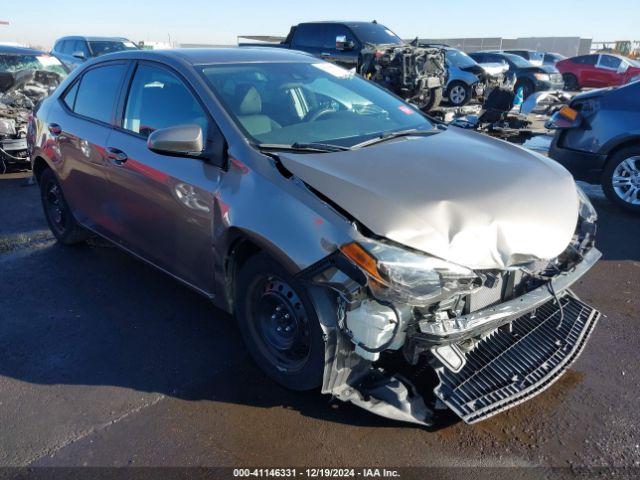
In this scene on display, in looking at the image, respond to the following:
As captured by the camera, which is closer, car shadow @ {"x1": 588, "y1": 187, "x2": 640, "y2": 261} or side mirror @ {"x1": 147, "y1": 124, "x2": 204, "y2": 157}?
side mirror @ {"x1": 147, "y1": 124, "x2": 204, "y2": 157}

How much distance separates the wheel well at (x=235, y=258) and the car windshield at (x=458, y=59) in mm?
13608

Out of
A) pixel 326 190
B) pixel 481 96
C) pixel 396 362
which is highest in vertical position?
pixel 326 190

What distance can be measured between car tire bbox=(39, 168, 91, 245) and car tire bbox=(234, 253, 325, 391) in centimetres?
250

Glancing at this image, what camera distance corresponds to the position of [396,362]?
8.86ft

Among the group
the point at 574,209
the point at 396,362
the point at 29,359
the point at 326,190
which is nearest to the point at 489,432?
the point at 396,362

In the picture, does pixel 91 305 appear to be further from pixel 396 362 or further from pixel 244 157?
pixel 396 362

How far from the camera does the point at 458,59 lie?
1527 cm

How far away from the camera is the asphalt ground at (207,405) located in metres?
2.53

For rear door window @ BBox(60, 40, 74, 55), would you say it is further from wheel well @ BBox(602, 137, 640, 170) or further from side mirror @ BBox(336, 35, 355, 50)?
wheel well @ BBox(602, 137, 640, 170)

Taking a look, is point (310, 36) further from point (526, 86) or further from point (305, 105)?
point (305, 105)

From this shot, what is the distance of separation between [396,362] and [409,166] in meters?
1.01

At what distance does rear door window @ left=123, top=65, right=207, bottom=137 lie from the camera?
3281 mm

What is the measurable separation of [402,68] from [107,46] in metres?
8.52

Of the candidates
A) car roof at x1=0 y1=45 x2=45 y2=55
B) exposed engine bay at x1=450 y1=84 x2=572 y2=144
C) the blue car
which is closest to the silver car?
the blue car
